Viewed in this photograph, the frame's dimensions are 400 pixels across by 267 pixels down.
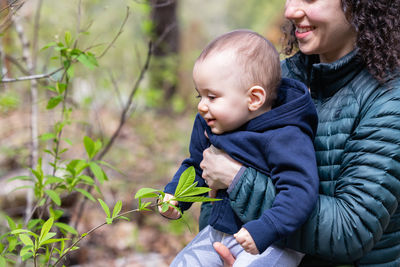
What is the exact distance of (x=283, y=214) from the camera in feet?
4.56

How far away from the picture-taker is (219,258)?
172cm

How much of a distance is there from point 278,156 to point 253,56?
1.33 feet

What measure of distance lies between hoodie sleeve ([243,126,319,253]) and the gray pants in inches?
9.0

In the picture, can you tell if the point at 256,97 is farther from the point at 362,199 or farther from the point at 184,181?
the point at 362,199

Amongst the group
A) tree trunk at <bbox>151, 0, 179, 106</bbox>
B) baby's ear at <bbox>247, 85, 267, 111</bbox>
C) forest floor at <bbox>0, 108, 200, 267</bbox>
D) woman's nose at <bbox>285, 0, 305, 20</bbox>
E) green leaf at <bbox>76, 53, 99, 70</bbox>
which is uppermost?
woman's nose at <bbox>285, 0, 305, 20</bbox>

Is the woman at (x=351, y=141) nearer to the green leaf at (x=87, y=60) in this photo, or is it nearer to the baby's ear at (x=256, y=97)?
the baby's ear at (x=256, y=97)

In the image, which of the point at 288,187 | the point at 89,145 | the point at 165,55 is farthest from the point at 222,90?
the point at 165,55

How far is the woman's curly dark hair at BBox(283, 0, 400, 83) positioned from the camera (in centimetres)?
166

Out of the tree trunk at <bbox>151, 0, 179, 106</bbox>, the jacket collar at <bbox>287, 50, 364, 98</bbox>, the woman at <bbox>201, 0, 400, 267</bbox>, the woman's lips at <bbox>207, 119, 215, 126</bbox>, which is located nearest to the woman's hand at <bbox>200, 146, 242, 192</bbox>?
the woman at <bbox>201, 0, 400, 267</bbox>

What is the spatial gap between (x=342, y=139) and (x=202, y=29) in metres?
10.8

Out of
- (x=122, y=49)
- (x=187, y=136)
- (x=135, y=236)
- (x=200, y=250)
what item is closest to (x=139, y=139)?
(x=187, y=136)

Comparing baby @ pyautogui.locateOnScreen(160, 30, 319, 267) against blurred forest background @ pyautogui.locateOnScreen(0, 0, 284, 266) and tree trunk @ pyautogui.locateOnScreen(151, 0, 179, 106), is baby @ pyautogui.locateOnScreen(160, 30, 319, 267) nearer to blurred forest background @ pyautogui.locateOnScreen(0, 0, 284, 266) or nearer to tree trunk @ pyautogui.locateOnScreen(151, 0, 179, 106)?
blurred forest background @ pyautogui.locateOnScreen(0, 0, 284, 266)

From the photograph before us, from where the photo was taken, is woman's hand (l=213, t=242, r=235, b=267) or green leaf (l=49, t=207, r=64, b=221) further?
green leaf (l=49, t=207, r=64, b=221)

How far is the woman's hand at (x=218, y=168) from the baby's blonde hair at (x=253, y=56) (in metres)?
0.30
